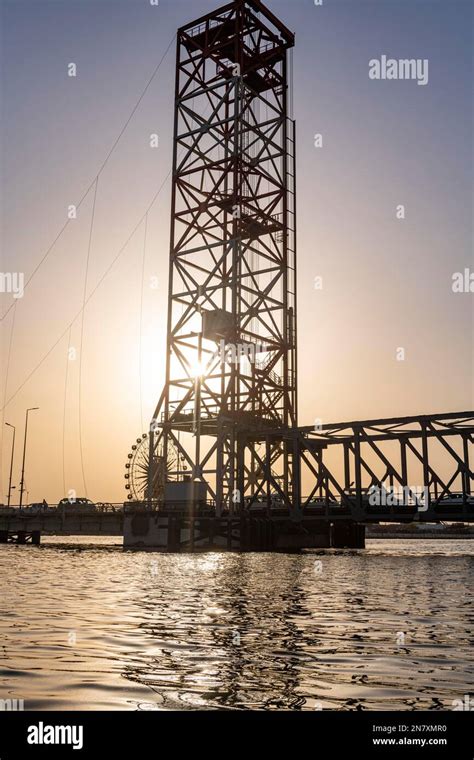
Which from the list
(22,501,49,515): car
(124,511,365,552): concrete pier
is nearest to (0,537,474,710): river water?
(124,511,365,552): concrete pier

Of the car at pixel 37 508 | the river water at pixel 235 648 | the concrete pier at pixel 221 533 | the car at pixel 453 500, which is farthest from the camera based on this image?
the car at pixel 37 508

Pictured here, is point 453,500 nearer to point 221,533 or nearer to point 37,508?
point 221,533

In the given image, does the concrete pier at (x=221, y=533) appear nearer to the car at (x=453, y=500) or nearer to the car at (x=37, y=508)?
the car at (x=453, y=500)

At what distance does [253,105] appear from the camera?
63469mm

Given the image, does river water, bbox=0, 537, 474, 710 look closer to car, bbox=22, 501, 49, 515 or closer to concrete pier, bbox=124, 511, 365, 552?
concrete pier, bbox=124, 511, 365, 552

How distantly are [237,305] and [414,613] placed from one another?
43737 millimetres

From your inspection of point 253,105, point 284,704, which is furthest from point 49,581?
point 253,105

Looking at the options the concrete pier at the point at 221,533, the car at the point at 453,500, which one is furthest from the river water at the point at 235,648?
the concrete pier at the point at 221,533

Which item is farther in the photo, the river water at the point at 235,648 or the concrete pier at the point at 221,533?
the concrete pier at the point at 221,533

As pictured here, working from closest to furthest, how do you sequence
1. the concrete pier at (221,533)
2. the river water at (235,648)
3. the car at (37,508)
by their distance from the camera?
1. the river water at (235,648)
2. the concrete pier at (221,533)
3. the car at (37,508)

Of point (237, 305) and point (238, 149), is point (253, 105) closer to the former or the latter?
point (238, 149)

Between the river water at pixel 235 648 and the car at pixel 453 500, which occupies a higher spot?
the car at pixel 453 500

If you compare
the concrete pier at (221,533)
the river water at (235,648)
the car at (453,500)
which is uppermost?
the car at (453,500)

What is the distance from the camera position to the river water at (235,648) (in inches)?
275
